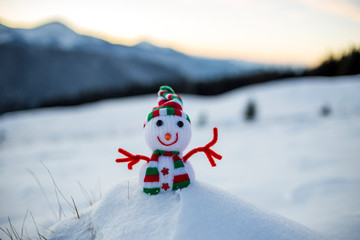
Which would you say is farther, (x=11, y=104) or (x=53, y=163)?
(x=11, y=104)

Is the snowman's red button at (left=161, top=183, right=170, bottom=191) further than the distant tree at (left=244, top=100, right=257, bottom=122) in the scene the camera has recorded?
No

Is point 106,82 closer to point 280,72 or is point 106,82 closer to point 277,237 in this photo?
point 280,72

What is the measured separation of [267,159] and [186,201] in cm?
294

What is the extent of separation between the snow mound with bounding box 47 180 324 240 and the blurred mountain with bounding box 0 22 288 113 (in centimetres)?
1844

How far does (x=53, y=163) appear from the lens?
3.95 metres

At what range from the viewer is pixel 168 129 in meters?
1.24

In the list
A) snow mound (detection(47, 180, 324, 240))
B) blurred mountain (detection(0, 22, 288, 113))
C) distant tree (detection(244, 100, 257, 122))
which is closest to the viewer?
snow mound (detection(47, 180, 324, 240))

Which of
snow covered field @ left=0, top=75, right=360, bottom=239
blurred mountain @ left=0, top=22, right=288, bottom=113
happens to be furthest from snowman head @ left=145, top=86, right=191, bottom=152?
blurred mountain @ left=0, top=22, right=288, bottom=113

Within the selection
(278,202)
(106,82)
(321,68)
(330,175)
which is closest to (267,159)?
(330,175)

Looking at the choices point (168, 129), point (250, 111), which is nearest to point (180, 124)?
point (168, 129)

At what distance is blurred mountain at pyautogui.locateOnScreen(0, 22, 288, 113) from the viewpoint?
21969mm

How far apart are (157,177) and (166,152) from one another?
0.17 metres

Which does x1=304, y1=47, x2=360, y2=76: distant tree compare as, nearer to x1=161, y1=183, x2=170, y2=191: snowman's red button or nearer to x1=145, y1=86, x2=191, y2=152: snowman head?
x1=145, y1=86, x2=191, y2=152: snowman head

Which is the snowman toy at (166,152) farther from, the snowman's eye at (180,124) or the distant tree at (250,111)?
the distant tree at (250,111)
